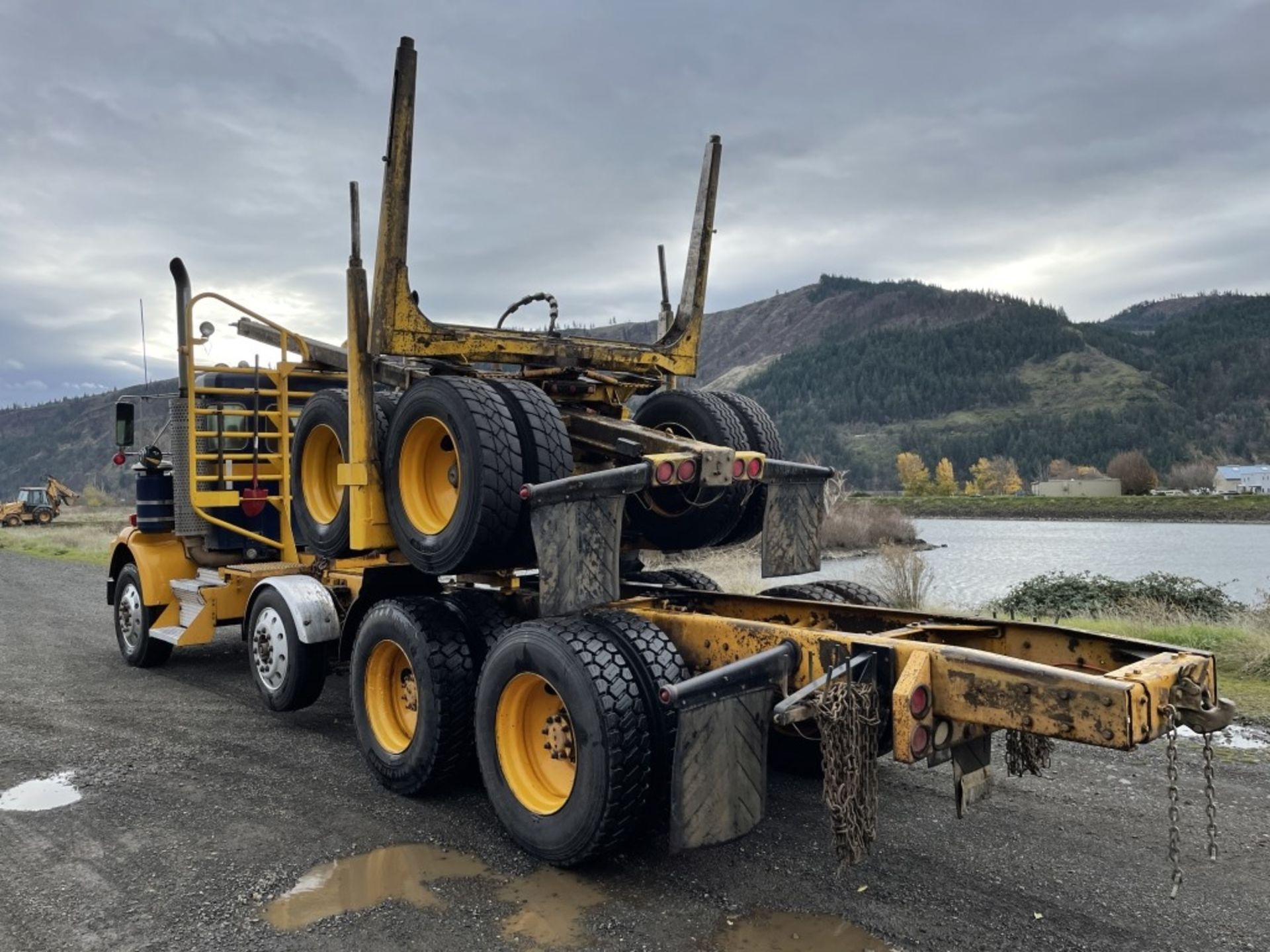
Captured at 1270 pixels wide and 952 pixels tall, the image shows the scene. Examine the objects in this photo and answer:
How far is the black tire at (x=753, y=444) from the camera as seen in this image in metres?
6.21

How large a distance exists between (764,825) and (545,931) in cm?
144

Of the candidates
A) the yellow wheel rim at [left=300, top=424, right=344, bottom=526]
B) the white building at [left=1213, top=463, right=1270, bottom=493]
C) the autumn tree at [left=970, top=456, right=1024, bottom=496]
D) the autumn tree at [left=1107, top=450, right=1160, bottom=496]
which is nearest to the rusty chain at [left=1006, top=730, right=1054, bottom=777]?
the yellow wheel rim at [left=300, top=424, right=344, bottom=526]

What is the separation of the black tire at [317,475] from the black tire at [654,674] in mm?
2548

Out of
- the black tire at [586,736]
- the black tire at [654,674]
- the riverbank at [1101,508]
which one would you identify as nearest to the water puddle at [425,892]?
the black tire at [586,736]

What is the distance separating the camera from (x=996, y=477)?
103 metres

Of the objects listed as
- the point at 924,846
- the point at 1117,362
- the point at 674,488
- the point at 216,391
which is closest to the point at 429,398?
the point at 674,488

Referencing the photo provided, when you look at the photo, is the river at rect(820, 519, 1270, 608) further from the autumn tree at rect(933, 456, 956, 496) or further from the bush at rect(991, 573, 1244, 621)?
the autumn tree at rect(933, 456, 956, 496)

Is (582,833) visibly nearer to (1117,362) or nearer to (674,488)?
(674,488)

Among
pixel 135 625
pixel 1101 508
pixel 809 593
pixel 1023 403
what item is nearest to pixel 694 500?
pixel 809 593

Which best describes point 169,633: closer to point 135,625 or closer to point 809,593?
point 135,625

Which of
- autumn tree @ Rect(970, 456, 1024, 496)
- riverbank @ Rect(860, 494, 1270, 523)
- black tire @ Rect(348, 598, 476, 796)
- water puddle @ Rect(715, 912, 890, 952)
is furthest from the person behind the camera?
autumn tree @ Rect(970, 456, 1024, 496)

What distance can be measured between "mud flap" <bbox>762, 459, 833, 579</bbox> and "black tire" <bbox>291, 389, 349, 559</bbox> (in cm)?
271

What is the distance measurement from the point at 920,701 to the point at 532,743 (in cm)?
192

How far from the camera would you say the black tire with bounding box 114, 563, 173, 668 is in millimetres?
8766
